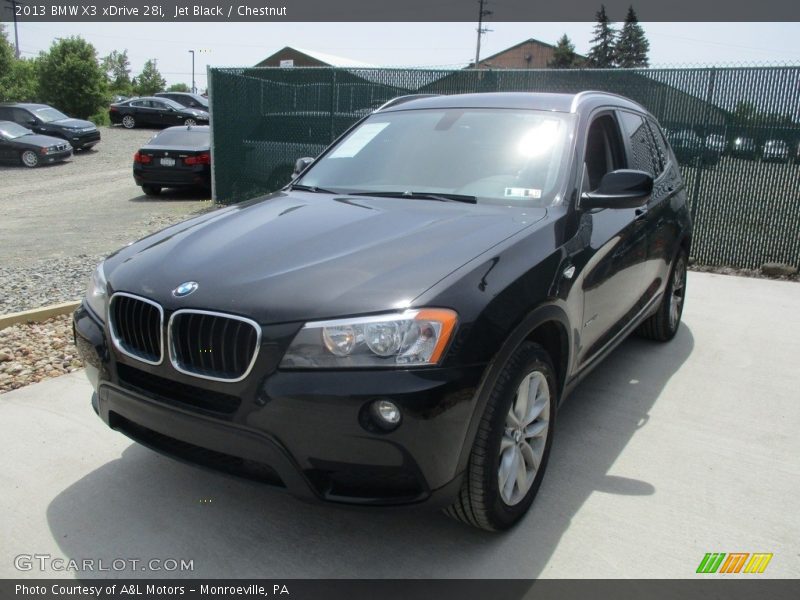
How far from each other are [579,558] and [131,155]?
2336cm

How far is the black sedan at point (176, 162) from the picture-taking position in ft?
44.4

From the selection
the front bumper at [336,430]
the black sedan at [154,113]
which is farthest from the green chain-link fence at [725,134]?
the black sedan at [154,113]

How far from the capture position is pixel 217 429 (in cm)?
243

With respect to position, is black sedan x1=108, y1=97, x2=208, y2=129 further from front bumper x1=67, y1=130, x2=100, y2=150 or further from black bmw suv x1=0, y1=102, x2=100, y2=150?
black bmw suv x1=0, y1=102, x2=100, y2=150

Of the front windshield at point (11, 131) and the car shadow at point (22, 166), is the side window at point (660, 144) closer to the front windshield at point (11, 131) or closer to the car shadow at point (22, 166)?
the car shadow at point (22, 166)

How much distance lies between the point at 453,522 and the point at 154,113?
31.2 metres

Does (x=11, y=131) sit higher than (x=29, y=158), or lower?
higher

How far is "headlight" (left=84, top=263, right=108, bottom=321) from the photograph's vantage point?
2.91 metres

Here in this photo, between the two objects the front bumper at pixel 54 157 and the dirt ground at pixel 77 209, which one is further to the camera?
the front bumper at pixel 54 157

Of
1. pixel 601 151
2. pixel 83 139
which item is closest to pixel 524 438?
pixel 601 151

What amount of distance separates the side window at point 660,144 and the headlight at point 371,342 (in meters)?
3.35

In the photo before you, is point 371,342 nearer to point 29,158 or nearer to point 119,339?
point 119,339

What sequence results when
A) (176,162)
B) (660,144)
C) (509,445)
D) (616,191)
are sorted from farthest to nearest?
(176,162) < (660,144) < (616,191) < (509,445)

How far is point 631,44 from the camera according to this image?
74.0 m
